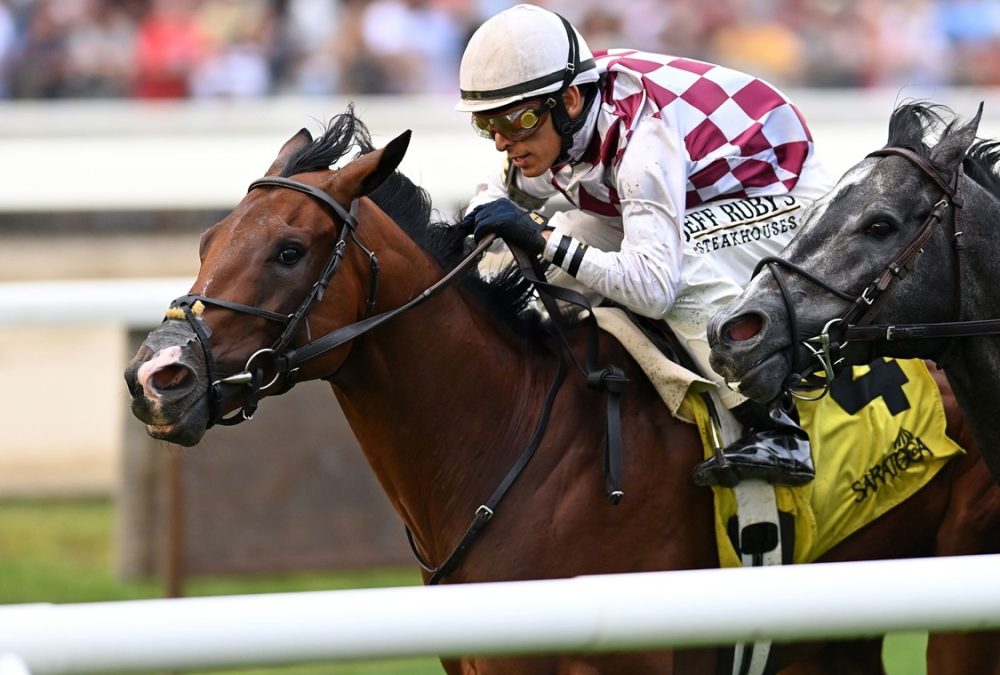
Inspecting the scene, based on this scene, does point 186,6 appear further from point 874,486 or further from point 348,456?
point 874,486

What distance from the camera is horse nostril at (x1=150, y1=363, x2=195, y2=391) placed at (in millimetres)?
3250

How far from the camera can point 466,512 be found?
365cm

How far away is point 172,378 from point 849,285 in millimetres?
1508

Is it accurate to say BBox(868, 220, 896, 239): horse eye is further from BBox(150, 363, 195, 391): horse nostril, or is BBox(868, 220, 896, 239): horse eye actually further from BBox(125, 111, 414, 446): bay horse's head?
BBox(150, 363, 195, 391): horse nostril

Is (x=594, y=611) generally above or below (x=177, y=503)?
above

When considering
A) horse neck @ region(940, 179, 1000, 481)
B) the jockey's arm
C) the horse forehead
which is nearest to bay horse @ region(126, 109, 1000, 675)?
the jockey's arm

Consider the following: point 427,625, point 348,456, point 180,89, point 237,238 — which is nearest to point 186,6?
point 180,89

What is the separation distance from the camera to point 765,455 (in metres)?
3.61

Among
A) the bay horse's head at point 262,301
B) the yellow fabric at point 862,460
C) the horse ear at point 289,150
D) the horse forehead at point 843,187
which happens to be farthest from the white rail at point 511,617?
the horse ear at point 289,150

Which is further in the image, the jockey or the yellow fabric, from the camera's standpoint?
the yellow fabric

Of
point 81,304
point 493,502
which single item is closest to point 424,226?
point 493,502

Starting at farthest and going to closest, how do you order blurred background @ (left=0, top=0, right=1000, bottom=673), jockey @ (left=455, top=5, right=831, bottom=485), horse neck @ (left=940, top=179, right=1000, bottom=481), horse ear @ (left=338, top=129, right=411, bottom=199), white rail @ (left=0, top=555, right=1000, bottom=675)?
blurred background @ (left=0, top=0, right=1000, bottom=673) → jockey @ (left=455, top=5, right=831, bottom=485) → horse ear @ (left=338, top=129, right=411, bottom=199) → horse neck @ (left=940, top=179, right=1000, bottom=481) → white rail @ (left=0, top=555, right=1000, bottom=675)

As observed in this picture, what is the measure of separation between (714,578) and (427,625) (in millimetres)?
422

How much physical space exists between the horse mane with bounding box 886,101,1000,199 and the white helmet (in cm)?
80
